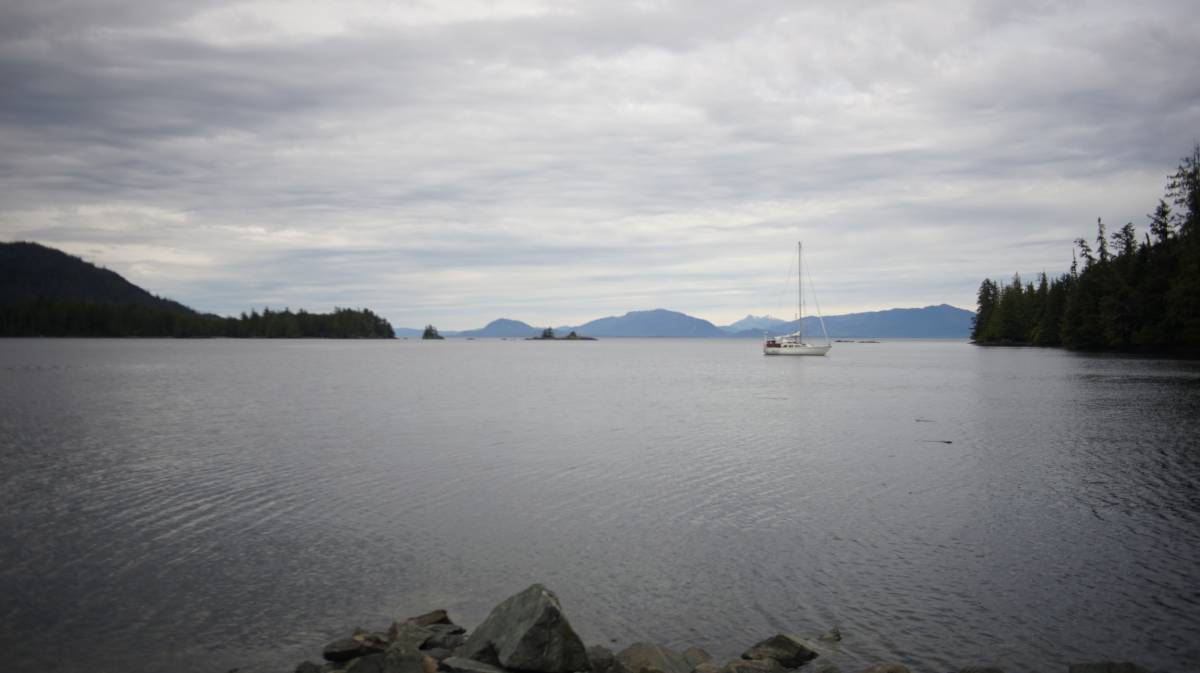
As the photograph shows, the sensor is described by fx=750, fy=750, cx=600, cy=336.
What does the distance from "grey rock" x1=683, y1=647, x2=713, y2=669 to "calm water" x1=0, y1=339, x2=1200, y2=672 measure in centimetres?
47

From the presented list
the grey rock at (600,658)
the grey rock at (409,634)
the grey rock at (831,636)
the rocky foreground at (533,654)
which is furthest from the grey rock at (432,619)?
the grey rock at (831,636)

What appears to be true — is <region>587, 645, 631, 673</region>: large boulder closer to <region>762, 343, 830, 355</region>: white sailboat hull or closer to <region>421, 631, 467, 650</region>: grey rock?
<region>421, 631, 467, 650</region>: grey rock

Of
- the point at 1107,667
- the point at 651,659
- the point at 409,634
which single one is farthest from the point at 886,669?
the point at 409,634

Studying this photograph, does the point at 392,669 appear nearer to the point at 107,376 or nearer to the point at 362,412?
the point at 362,412

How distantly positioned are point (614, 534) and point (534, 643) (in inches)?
320

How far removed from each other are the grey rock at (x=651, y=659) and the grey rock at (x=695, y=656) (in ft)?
0.33

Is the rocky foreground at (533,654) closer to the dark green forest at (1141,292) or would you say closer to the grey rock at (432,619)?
the grey rock at (432,619)

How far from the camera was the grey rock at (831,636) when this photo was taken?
12297 mm

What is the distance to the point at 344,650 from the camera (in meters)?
11.3

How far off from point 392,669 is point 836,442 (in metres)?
29.0

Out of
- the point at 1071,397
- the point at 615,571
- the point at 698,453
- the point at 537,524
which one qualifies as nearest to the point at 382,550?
the point at 537,524

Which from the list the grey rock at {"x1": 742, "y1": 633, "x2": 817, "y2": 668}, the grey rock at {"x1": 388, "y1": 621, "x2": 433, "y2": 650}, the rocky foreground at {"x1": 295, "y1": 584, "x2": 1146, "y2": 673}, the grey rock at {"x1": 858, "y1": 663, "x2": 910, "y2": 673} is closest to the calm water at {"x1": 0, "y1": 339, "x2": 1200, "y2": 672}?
the grey rock at {"x1": 742, "y1": 633, "x2": 817, "y2": 668}

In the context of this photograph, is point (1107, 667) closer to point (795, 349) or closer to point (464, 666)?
point (464, 666)

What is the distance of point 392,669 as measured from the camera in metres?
9.95
